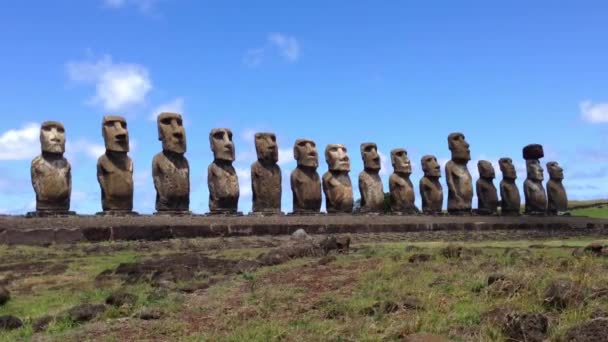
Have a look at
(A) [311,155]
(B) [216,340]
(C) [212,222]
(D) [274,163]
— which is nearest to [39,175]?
(C) [212,222]

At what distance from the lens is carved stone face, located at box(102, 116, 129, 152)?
18766 mm

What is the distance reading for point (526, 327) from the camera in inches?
226

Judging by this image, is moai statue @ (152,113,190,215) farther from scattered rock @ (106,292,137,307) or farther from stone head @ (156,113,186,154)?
scattered rock @ (106,292,137,307)

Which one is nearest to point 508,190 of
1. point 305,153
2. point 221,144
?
point 305,153

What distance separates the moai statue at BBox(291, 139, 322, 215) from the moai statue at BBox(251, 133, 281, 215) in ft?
3.65

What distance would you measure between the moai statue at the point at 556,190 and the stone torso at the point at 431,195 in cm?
747

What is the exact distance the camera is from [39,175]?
17.6m

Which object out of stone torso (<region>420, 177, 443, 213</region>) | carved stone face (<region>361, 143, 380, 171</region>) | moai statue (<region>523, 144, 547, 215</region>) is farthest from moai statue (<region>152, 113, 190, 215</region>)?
moai statue (<region>523, 144, 547, 215</region>)

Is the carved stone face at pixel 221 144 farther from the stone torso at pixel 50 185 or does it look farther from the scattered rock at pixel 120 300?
the scattered rock at pixel 120 300

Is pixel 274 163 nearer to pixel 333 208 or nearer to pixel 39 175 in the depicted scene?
pixel 333 208

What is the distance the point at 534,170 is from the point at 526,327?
27.6 meters

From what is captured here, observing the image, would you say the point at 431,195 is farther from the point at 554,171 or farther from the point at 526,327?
the point at 526,327

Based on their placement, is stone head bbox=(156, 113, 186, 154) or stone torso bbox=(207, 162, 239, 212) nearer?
stone head bbox=(156, 113, 186, 154)

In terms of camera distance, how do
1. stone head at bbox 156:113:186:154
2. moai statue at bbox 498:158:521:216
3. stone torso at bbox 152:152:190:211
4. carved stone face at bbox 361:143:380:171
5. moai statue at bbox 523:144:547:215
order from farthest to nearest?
moai statue at bbox 523:144:547:215, moai statue at bbox 498:158:521:216, carved stone face at bbox 361:143:380:171, stone head at bbox 156:113:186:154, stone torso at bbox 152:152:190:211
